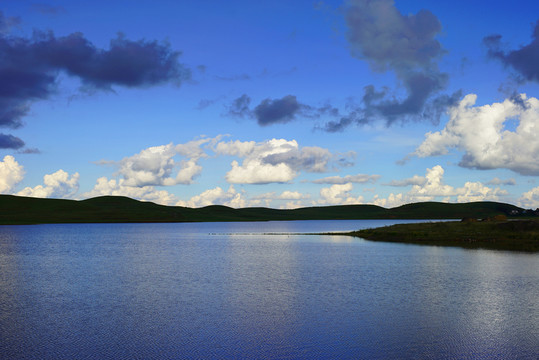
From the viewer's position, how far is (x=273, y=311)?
3100 centimetres

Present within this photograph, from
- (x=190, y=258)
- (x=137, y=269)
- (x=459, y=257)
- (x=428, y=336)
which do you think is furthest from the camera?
(x=190, y=258)

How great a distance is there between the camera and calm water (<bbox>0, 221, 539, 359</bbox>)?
22750 millimetres

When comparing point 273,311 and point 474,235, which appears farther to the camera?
point 474,235

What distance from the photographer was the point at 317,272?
51625mm

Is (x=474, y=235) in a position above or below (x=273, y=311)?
above

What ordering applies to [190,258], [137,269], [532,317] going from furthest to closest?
[190,258], [137,269], [532,317]

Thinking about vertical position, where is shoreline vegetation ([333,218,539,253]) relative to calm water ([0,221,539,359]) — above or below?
above

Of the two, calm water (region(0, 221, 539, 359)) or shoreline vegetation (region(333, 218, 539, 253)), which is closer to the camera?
calm water (region(0, 221, 539, 359))

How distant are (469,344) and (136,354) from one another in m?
16.2

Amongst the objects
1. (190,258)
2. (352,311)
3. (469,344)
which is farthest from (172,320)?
(190,258)

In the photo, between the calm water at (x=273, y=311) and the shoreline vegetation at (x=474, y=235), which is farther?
the shoreline vegetation at (x=474, y=235)

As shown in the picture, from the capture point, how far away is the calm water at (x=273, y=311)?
22750 mm

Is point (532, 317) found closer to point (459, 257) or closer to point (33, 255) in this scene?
point (459, 257)

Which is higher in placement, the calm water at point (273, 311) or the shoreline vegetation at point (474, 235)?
the shoreline vegetation at point (474, 235)
